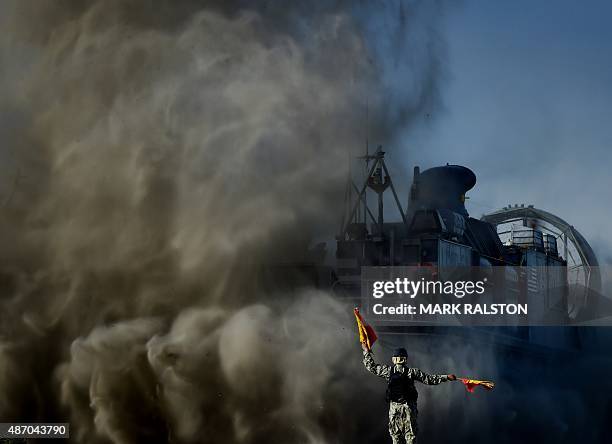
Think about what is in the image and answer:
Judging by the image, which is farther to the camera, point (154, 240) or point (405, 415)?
point (154, 240)

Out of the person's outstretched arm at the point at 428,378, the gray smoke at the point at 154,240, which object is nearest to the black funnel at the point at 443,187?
the gray smoke at the point at 154,240

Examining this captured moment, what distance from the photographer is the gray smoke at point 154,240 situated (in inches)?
803

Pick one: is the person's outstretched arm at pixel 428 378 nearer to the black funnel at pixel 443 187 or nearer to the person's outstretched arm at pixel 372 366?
the person's outstretched arm at pixel 372 366

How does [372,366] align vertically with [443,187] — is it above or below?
below

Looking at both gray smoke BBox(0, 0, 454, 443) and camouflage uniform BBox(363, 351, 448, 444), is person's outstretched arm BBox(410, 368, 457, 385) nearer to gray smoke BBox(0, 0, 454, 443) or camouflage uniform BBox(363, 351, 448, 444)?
camouflage uniform BBox(363, 351, 448, 444)

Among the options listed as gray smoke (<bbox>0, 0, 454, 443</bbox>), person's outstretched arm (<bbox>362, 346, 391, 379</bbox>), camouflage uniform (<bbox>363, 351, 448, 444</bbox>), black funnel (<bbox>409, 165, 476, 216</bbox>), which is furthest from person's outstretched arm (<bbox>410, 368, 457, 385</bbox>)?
black funnel (<bbox>409, 165, 476, 216</bbox>)

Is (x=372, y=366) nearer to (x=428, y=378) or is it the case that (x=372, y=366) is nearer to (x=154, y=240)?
(x=428, y=378)

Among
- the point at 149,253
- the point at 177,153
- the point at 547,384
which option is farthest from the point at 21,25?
the point at 547,384

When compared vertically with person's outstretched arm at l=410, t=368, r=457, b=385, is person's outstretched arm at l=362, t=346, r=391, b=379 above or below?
above

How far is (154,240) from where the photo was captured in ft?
69.3

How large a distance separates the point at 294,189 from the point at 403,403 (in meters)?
10.9

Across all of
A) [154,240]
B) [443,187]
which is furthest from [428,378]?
[443,187]

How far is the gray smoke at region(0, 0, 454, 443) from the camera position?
66.9ft

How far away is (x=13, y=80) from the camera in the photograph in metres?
21.8
